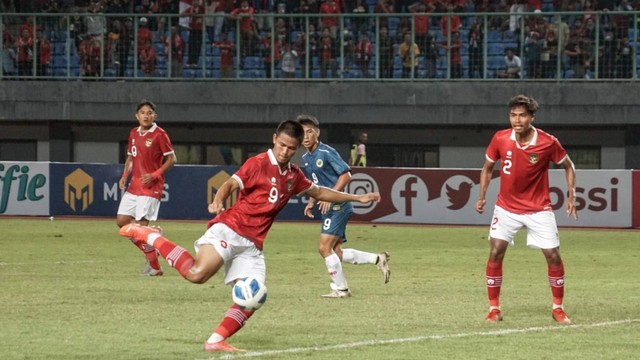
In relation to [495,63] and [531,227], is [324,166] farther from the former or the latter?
[495,63]

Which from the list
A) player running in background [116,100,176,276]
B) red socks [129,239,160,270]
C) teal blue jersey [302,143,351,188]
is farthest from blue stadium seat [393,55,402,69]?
teal blue jersey [302,143,351,188]

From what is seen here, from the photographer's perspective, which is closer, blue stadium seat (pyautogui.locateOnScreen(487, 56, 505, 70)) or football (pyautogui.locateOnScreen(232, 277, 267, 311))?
football (pyautogui.locateOnScreen(232, 277, 267, 311))

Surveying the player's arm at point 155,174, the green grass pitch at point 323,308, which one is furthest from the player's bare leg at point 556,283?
the player's arm at point 155,174

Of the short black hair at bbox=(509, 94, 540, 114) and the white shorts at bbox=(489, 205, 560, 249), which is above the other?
the short black hair at bbox=(509, 94, 540, 114)

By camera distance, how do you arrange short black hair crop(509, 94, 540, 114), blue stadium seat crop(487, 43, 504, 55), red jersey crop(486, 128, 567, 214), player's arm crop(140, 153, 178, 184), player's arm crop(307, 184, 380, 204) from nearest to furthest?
player's arm crop(307, 184, 380, 204) → short black hair crop(509, 94, 540, 114) → red jersey crop(486, 128, 567, 214) → player's arm crop(140, 153, 178, 184) → blue stadium seat crop(487, 43, 504, 55)

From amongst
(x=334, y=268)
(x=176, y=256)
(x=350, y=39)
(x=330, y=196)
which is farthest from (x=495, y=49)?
(x=176, y=256)

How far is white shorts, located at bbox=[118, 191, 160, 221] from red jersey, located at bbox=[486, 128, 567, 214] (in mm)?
6688

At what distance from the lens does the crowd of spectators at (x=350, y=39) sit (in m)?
34.1

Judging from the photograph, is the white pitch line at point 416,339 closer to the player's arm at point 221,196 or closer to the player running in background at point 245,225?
the player running in background at point 245,225

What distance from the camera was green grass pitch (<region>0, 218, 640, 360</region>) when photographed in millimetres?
10805

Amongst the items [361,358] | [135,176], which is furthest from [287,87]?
[361,358]

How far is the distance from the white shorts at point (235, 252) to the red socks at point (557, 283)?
349 centimetres

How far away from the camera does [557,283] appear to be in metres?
13.0

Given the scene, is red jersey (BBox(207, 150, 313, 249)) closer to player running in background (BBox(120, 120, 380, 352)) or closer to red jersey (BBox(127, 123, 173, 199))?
player running in background (BBox(120, 120, 380, 352))
